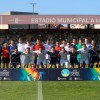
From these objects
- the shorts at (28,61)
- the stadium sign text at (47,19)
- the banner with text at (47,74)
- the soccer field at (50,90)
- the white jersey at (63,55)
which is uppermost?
the stadium sign text at (47,19)

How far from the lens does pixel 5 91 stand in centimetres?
1628

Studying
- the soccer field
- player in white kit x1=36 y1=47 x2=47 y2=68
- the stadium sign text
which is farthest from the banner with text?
the stadium sign text

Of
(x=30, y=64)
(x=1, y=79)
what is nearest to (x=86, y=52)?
(x=30, y=64)

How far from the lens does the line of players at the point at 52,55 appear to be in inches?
Result: 881

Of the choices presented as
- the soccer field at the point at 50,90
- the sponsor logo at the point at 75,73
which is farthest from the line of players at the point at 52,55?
the soccer field at the point at 50,90

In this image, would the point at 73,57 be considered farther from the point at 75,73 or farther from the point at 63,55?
the point at 75,73

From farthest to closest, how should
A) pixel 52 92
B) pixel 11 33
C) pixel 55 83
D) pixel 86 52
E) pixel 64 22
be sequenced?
1. pixel 11 33
2. pixel 64 22
3. pixel 86 52
4. pixel 55 83
5. pixel 52 92

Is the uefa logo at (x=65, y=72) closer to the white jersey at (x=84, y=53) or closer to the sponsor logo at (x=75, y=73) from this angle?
the sponsor logo at (x=75, y=73)

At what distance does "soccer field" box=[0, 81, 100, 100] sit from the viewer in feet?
48.2

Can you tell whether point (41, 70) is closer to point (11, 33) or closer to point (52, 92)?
point (52, 92)

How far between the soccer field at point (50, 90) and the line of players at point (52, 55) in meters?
2.80

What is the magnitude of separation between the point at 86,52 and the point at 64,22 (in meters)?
16.4

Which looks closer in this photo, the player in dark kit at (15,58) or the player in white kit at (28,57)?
the player in white kit at (28,57)

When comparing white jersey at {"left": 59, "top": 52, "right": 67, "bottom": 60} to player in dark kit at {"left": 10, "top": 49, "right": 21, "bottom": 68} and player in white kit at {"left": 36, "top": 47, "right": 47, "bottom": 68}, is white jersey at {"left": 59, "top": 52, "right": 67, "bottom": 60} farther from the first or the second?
player in dark kit at {"left": 10, "top": 49, "right": 21, "bottom": 68}
